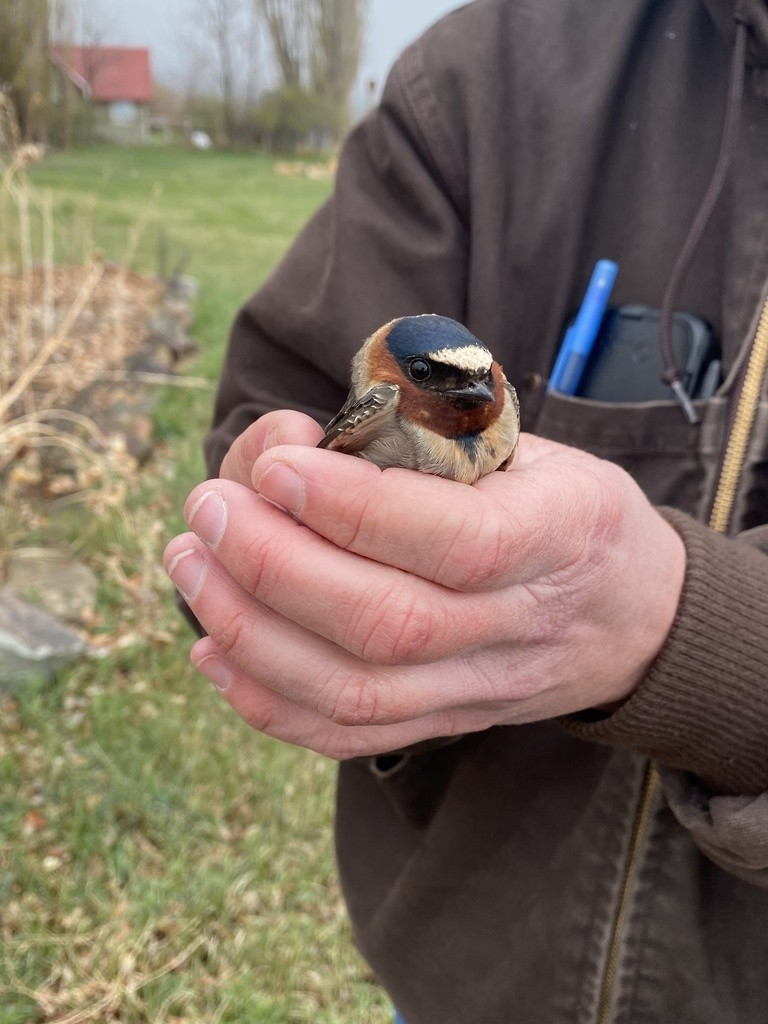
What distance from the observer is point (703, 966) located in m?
1.43

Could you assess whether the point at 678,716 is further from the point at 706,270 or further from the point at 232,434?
the point at 232,434

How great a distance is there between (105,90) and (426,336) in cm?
2661

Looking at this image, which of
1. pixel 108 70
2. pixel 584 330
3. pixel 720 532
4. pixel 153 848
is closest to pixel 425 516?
pixel 720 532

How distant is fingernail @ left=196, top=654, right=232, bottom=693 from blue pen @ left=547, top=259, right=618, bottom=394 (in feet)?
2.91

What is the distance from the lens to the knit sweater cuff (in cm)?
125

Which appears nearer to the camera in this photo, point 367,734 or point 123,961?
point 367,734

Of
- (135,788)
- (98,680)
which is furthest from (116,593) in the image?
(135,788)

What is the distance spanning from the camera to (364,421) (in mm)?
1249

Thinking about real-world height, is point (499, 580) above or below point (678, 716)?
above

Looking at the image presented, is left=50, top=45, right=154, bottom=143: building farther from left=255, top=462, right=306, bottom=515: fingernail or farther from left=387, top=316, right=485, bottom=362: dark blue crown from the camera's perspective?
left=255, top=462, right=306, bottom=515: fingernail

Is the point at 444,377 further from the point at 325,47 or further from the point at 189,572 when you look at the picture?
the point at 325,47

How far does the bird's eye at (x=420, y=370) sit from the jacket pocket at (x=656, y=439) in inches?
18.7

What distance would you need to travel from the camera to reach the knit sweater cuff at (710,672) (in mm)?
1247

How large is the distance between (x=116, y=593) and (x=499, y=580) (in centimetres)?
366
